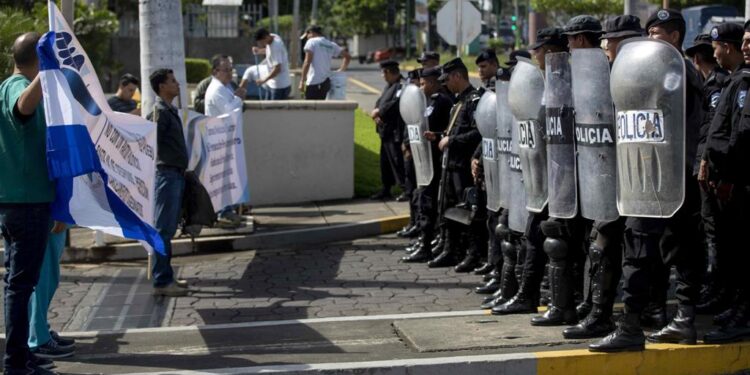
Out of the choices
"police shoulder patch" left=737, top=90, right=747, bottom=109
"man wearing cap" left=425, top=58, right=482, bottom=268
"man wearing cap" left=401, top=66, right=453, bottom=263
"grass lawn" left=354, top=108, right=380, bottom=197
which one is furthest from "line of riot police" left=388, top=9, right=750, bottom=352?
"grass lawn" left=354, top=108, right=380, bottom=197

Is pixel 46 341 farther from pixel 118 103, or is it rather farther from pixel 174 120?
pixel 118 103

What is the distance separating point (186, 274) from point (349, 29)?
194ft

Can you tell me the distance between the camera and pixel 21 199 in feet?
20.5

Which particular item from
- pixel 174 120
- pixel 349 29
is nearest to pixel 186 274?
pixel 174 120

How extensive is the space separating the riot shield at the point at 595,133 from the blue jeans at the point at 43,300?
130 inches

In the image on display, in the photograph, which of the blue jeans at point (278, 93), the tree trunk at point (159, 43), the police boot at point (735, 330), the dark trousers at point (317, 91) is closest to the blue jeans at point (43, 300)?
the police boot at point (735, 330)

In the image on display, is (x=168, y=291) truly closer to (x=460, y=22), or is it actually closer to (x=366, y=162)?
(x=460, y=22)

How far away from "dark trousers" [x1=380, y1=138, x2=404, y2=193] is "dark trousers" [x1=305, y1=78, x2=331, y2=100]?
9.94 feet

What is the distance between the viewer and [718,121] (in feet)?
22.7

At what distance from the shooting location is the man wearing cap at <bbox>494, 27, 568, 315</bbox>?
745cm

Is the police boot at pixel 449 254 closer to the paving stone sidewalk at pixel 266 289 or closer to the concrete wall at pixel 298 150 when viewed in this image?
the paving stone sidewalk at pixel 266 289

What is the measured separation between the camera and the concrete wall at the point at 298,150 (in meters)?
13.6

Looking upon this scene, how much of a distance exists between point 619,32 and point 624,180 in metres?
1.04

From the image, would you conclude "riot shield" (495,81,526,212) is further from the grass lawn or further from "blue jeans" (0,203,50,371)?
the grass lawn
